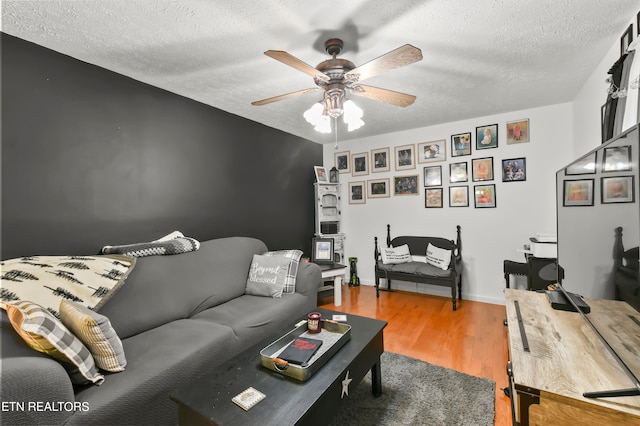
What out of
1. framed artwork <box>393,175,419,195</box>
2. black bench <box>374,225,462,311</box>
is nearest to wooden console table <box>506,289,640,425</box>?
black bench <box>374,225,462,311</box>

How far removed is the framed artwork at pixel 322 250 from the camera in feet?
13.3

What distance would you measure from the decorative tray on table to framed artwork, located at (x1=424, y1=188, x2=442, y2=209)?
2.80m

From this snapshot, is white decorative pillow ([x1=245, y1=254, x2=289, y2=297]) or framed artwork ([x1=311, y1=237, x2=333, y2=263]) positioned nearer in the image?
white decorative pillow ([x1=245, y1=254, x2=289, y2=297])

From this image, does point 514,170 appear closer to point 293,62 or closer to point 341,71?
point 341,71

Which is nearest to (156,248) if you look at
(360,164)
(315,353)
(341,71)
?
(315,353)

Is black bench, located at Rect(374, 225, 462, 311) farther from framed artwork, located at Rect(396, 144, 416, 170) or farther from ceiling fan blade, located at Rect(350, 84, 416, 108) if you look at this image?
ceiling fan blade, located at Rect(350, 84, 416, 108)

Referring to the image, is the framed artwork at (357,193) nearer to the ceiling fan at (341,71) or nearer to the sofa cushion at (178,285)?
the sofa cushion at (178,285)

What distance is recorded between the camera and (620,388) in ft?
3.08

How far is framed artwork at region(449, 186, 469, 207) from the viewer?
3.72 m

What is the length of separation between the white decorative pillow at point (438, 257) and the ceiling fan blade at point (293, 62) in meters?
2.75

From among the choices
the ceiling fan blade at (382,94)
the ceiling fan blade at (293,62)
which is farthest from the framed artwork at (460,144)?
the ceiling fan blade at (293,62)

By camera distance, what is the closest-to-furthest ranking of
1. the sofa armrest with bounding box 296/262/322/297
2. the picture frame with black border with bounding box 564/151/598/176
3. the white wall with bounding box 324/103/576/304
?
the picture frame with black border with bounding box 564/151/598/176 → the sofa armrest with bounding box 296/262/322/297 → the white wall with bounding box 324/103/576/304

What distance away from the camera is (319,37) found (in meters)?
1.82

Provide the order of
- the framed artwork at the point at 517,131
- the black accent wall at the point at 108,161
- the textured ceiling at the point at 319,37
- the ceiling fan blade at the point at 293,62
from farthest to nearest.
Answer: the framed artwork at the point at 517,131, the black accent wall at the point at 108,161, the textured ceiling at the point at 319,37, the ceiling fan blade at the point at 293,62
